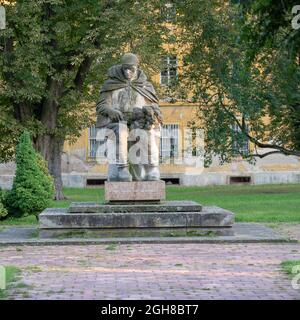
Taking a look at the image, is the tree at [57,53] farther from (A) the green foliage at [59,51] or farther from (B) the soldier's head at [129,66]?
(B) the soldier's head at [129,66]

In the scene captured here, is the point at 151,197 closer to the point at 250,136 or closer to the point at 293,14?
the point at 293,14

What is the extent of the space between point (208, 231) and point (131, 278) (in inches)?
199

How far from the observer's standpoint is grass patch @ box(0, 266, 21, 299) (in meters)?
8.93

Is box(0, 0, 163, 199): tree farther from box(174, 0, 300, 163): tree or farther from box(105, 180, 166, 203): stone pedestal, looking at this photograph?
box(105, 180, 166, 203): stone pedestal

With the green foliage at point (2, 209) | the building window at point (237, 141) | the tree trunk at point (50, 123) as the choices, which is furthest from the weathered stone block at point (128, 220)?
the building window at point (237, 141)

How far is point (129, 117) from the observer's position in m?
15.9

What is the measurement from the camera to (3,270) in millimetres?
10219

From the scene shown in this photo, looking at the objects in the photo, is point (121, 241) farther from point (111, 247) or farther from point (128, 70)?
point (128, 70)

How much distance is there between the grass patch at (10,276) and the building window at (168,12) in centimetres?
2045

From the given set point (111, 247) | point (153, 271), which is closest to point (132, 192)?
→ point (111, 247)

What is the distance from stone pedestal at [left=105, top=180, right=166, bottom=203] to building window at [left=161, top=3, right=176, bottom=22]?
15910 millimetres

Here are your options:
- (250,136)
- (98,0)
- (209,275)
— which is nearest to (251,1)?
(209,275)

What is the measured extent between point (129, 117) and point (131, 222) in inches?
83.3

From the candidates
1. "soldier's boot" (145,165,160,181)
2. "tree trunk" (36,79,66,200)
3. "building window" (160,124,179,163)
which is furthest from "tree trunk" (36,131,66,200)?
"soldier's boot" (145,165,160,181)
